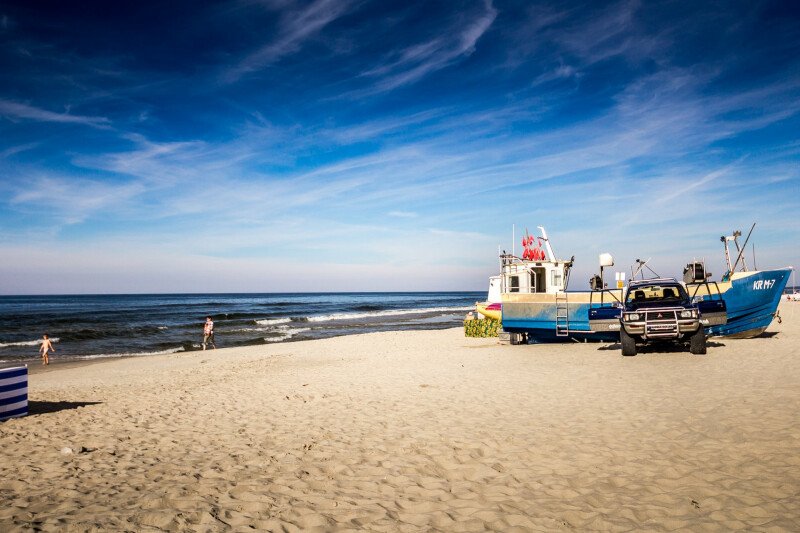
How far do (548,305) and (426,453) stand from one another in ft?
45.6

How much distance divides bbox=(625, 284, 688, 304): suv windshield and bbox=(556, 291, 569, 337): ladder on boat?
2.63 meters

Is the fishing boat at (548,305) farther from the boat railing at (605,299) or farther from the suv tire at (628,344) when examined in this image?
the suv tire at (628,344)

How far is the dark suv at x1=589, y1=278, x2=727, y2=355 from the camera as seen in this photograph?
14406 millimetres

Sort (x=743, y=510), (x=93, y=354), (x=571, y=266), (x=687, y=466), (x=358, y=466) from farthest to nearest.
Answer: (x=93, y=354) < (x=571, y=266) < (x=358, y=466) < (x=687, y=466) < (x=743, y=510)

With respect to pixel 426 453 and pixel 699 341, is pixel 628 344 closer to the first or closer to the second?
pixel 699 341

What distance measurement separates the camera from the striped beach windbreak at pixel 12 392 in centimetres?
920

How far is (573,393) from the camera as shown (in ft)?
33.7

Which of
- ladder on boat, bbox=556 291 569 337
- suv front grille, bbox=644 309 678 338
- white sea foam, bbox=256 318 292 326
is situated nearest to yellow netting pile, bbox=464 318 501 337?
ladder on boat, bbox=556 291 569 337

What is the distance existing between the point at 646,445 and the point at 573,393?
141 inches

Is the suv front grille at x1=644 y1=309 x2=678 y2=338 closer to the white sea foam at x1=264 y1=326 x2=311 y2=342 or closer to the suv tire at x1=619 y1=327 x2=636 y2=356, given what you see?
the suv tire at x1=619 y1=327 x2=636 y2=356

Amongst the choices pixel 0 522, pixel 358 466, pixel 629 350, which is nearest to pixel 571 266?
pixel 629 350

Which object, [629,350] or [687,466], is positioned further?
[629,350]

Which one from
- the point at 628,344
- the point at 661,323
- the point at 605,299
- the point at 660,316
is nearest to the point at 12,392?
the point at 628,344

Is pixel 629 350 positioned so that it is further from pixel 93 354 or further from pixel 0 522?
pixel 93 354
